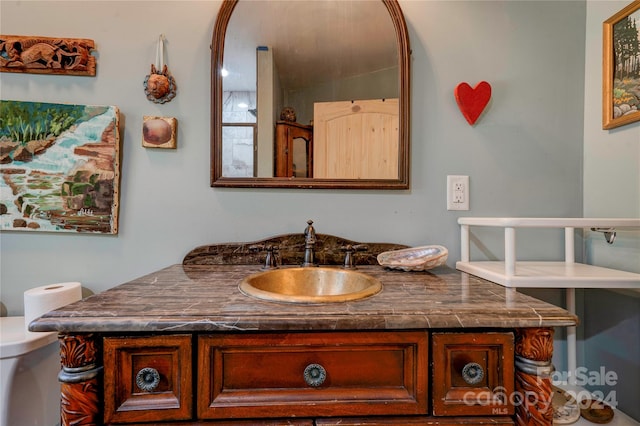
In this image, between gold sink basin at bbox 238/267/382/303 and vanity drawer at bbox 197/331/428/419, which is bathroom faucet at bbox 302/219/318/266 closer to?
gold sink basin at bbox 238/267/382/303

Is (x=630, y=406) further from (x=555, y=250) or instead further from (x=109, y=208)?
(x=109, y=208)

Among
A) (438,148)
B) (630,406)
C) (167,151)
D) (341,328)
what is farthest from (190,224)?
(630,406)

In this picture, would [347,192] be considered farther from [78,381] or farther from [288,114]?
[78,381]

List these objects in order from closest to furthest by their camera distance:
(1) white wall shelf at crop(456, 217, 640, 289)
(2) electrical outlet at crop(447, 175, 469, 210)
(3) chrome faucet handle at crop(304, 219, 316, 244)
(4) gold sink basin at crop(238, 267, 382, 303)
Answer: (1) white wall shelf at crop(456, 217, 640, 289) → (4) gold sink basin at crop(238, 267, 382, 303) → (3) chrome faucet handle at crop(304, 219, 316, 244) → (2) electrical outlet at crop(447, 175, 469, 210)

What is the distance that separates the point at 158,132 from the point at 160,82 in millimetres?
185

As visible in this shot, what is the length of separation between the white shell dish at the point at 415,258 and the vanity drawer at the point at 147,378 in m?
0.69

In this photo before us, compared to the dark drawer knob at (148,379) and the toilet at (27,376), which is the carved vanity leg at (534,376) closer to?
the dark drawer knob at (148,379)

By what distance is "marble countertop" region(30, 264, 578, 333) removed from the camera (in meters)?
0.57

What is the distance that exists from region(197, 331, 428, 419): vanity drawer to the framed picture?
1.13 m

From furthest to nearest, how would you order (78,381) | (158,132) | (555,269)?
(158,132) < (555,269) < (78,381)

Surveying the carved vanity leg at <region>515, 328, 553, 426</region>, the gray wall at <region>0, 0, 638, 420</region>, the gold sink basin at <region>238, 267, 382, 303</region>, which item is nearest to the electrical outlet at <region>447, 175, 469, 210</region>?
the gray wall at <region>0, 0, 638, 420</region>

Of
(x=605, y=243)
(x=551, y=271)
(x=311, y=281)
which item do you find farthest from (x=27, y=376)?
(x=605, y=243)

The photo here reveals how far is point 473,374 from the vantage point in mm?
612

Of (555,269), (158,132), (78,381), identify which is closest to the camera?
(78,381)
